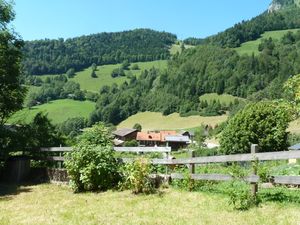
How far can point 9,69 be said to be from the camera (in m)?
20.5

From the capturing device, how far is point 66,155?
16703mm

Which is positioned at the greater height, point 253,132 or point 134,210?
point 253,132

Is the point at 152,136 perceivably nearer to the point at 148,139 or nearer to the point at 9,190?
the point at 148,139

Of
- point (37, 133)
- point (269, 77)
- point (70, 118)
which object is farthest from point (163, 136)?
point (37, 133)

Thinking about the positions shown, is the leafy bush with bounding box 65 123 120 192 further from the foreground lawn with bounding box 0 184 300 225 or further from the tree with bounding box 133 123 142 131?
the tree with bounding box 133 123 142 131

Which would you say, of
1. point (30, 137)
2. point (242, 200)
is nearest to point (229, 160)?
point (242, 200)

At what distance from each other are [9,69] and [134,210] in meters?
12.0

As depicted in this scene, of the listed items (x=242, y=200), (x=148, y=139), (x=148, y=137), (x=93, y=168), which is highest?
(x=148, y=137)

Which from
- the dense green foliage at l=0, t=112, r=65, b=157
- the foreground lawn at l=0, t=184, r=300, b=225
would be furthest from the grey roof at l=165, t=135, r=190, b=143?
the foreground lawn at l=0, t=184, r=300, b=225

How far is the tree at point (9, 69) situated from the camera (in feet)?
66.8

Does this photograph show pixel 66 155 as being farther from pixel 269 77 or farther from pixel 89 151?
pixel 269 77

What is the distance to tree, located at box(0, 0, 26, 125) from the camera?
20.4 metres

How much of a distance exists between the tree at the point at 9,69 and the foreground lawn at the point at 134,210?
691cm

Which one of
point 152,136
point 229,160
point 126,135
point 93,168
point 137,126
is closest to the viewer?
point 229,160
